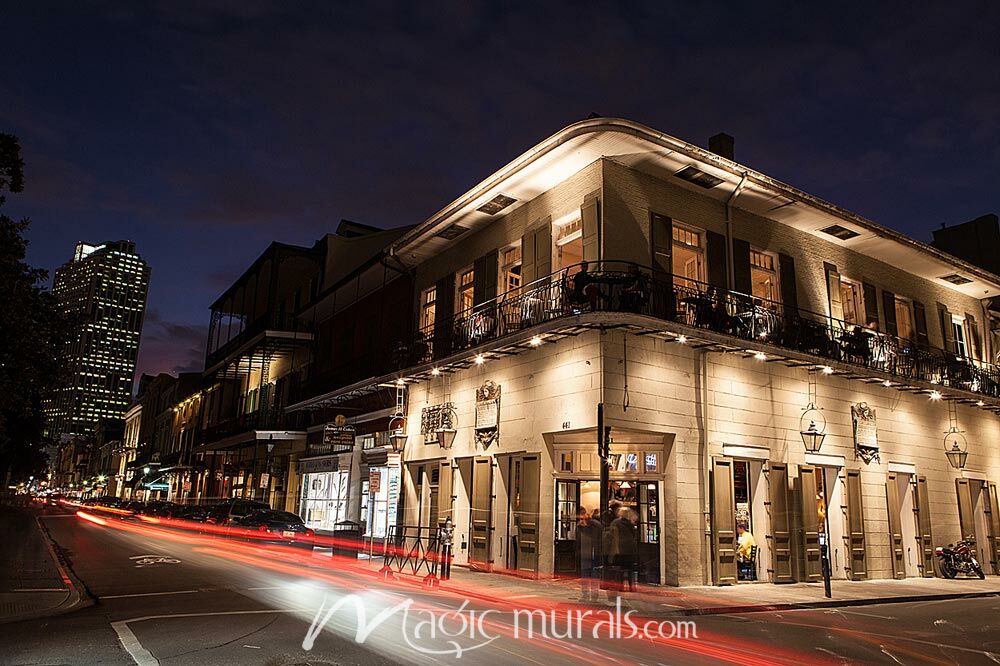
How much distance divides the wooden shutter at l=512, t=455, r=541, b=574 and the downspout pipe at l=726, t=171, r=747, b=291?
21.0 feet

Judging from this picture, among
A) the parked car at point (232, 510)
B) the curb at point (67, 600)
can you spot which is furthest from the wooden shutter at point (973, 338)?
the curb at point (67, 600)

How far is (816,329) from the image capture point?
17438 millimetres

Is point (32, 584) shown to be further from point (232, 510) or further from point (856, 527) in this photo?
point (856, 527)

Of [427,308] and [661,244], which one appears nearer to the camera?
[661,244]

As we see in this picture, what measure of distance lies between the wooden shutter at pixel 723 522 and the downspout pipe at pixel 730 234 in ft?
14.3

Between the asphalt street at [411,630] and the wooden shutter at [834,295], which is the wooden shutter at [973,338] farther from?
the asphalt street at [411,630]

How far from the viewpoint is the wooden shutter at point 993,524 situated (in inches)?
822

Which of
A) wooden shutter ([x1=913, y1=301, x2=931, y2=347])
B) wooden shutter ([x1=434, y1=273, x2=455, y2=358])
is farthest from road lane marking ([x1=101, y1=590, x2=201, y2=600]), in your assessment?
wooden shutter ([x1=913, y1=301, x2=931, y2=347])

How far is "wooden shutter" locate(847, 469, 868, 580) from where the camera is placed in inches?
675

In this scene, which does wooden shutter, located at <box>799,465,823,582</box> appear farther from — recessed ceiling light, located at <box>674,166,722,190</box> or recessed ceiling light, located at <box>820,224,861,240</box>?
recessed ceiling light, located at <box>674,166,722,190</box>

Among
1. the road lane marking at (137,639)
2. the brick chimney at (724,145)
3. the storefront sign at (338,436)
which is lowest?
the road lane marking at (137,639)

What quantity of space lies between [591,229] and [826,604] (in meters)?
8.85

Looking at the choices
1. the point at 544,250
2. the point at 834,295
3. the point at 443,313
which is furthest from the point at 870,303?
the point at 443,313

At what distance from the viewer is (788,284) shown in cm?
1822
